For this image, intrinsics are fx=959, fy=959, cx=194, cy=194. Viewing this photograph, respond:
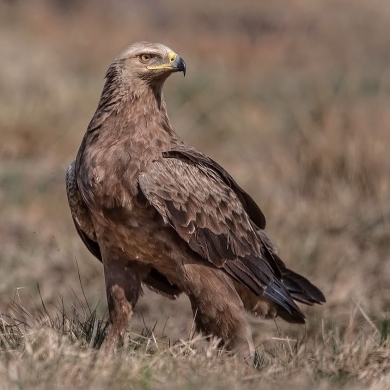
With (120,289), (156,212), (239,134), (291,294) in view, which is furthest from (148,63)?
(239,134)

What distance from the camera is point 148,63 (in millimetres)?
5250

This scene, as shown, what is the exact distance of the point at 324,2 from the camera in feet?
76.0

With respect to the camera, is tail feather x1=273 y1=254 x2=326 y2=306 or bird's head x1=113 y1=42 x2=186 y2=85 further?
tail feather x1=273 y1=254 x2=326 y2=306

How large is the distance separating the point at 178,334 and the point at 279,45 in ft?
32.8

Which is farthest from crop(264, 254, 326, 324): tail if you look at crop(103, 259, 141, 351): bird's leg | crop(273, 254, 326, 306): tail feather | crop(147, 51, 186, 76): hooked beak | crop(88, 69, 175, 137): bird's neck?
crop(147, 51, 186, 76): hooked beak

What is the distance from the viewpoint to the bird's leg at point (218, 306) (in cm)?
508

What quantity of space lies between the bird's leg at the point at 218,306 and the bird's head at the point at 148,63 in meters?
1.07

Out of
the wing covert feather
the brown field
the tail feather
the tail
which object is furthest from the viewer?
the tail feather

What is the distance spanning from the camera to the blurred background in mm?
7457

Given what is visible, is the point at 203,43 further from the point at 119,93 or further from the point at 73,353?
the point at 73,353

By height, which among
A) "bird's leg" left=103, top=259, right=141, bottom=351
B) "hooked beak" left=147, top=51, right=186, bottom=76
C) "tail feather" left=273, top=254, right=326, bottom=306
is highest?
"hooked beak" left=147, top=51, right=186, bottom=76

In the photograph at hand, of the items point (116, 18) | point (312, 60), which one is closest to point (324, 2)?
point (116, 18)

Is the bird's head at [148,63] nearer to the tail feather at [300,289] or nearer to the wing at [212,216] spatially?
the wing at [212,216]

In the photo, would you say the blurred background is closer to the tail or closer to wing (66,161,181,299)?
the tail
